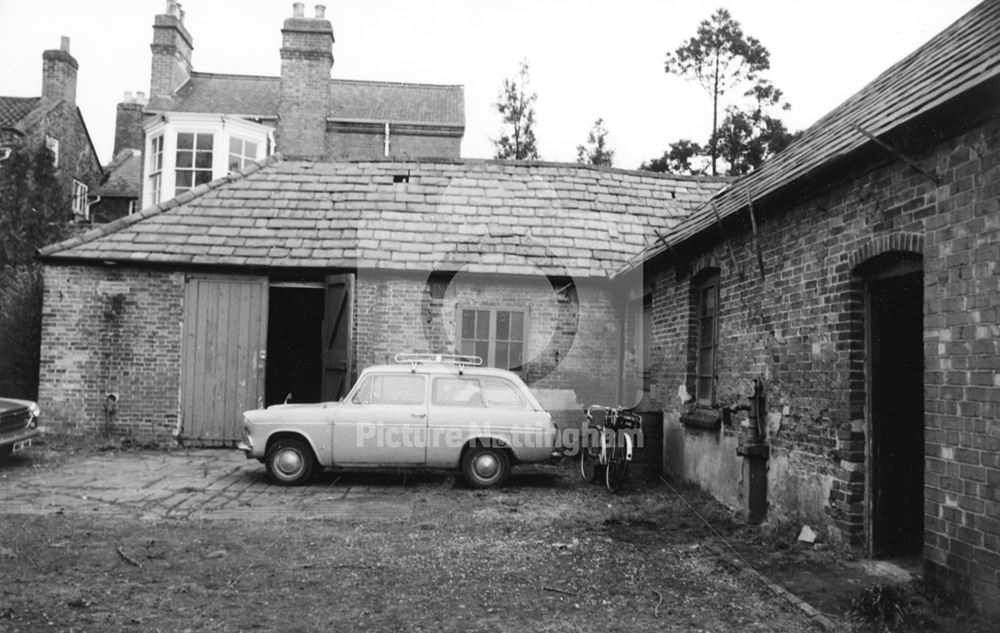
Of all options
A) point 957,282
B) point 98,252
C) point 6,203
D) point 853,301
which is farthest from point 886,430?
point 6,203

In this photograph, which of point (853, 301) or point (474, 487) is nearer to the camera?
point (853, 301)

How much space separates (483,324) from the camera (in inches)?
528

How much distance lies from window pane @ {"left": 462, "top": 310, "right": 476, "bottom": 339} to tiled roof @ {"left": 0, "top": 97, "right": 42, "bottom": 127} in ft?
82.5

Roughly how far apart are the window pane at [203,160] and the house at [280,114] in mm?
24

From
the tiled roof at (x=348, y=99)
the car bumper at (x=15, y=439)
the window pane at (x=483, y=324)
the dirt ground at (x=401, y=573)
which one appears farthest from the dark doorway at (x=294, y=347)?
the tiled roof at (x=348, y=99)

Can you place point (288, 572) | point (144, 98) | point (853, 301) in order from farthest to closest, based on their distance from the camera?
point (144, 98) < point (853, 301) < point (288, 572)

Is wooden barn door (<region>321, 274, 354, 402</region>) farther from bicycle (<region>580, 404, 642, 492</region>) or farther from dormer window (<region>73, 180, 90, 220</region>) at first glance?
dormer window (<region>73, 180, 90, 220</region>)

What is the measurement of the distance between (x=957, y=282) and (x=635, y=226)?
973 centimetres

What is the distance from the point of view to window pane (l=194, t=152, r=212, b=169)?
61.2 ft

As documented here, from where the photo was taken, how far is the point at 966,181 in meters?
4.93

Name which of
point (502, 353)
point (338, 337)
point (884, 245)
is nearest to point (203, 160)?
point (338, 337)

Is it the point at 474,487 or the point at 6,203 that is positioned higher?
the point at 6,203

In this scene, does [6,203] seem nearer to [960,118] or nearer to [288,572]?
[288,572]

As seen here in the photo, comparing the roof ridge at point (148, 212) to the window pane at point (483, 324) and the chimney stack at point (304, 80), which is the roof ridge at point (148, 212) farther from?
the chimney stack at point (304, 80)
